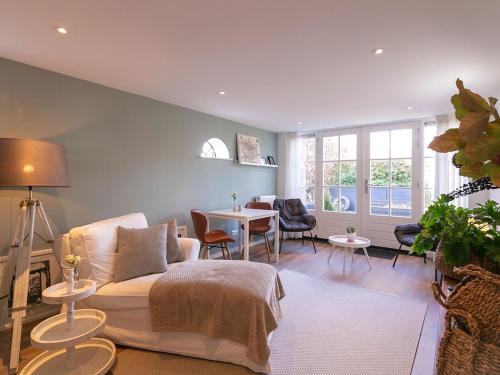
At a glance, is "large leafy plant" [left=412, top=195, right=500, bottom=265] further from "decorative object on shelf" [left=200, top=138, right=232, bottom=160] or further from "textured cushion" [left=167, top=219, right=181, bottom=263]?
"decorative object on shelf" [left=200, top=138, right=232, bottom=160]

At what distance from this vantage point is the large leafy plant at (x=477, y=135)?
42 cm

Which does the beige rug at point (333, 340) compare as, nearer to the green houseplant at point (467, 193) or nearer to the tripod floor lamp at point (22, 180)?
the tripod floor lamp at point (22, 180)

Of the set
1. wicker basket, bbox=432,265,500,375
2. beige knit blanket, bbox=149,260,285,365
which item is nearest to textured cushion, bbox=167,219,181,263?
beige knit blanket, bbox=149,260,285,365

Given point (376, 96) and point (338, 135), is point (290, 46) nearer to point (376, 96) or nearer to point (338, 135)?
point (376, 96)

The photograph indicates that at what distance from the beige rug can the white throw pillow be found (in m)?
0.58

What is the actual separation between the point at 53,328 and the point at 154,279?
2.12ft

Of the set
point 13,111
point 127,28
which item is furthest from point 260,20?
point 13,111

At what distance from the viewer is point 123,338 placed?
2.00m

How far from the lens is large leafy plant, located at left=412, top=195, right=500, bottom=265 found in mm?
843

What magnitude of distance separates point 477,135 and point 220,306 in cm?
172

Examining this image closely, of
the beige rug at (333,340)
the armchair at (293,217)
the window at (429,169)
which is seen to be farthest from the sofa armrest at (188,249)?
the window at (429,169)

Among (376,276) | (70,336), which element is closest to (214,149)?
(376,276)

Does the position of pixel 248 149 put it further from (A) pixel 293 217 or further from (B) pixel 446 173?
(B) pixel 446 173

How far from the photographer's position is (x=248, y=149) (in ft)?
16.1
